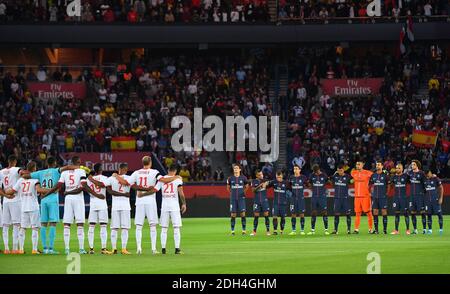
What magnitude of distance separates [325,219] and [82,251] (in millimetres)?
10548

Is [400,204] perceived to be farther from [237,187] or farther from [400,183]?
[237,187]

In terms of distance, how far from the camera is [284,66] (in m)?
57.9

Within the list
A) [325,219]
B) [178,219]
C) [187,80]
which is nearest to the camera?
[178,219]

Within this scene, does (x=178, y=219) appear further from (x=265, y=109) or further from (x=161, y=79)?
(x=161, y=79)

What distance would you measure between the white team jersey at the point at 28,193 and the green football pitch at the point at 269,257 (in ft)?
4.81

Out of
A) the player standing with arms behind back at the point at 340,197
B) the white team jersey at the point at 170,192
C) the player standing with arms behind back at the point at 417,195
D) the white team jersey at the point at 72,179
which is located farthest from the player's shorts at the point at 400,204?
the white team jersey at the point at 72,179

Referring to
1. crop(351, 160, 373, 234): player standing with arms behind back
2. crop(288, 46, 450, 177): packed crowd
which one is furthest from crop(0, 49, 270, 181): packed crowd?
crop(351, 160, 373, 234): player standing with arms behind back

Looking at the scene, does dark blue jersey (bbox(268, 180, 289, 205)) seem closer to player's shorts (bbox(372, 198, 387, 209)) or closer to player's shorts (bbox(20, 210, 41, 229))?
player's shorts (bbox(372, 198, 387, 209))

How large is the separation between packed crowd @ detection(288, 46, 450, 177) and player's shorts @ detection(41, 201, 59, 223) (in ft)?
70.7

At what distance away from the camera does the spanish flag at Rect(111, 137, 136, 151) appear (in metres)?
49.2

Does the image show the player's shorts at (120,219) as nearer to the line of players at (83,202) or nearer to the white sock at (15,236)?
the line of players at (83,202)

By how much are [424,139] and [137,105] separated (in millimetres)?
14355

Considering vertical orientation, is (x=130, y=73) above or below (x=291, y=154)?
above
